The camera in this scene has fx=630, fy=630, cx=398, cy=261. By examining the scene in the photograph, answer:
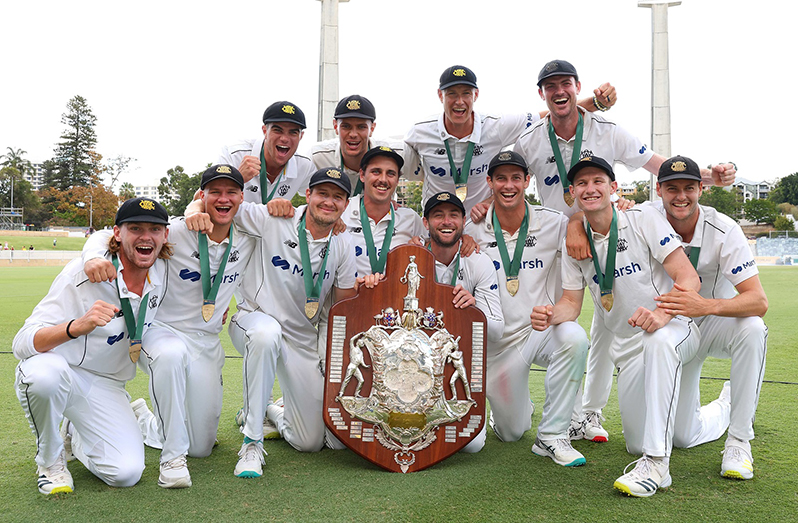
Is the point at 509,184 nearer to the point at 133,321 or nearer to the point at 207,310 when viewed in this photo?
the point at 207,310

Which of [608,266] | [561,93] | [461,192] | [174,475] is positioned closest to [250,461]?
[174,475]

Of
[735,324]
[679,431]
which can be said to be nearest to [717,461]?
[679,431]

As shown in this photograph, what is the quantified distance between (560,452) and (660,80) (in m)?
27.4

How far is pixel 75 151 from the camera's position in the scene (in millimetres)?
88812

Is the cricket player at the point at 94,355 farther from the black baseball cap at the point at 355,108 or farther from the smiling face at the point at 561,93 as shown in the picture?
the smiling face at the point at 561,93

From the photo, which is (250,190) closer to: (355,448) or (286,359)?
(286,359)

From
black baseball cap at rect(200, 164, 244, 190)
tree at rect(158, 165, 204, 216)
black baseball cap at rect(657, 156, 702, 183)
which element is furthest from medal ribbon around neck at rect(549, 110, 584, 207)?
tree at rect(158, 165, 204, 216)

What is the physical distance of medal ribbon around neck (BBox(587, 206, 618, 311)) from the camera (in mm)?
4734

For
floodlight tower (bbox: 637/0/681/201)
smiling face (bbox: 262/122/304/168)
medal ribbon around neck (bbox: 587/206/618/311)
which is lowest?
medal ribbon around neck (bbox: 587/206/618/311)

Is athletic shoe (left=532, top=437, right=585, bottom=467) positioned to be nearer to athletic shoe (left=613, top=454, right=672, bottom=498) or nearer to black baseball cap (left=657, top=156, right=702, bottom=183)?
athletic shoe (left=613, top=454, right=672, bottom=498)

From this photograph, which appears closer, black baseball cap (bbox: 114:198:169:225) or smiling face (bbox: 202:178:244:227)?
black baseball cap (bbox: 114:198:169:225)

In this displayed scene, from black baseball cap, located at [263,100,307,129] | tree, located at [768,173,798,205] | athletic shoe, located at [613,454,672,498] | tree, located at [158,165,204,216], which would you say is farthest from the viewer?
tree, located at [768,173,798,205]

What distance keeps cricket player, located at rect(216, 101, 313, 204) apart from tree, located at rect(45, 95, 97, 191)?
304ft

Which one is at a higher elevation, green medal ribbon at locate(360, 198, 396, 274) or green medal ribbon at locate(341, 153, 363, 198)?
green medal ribbon at locate(341, 153, 363, 198)
